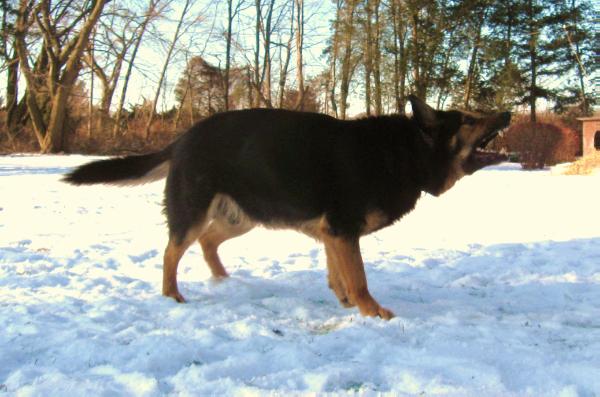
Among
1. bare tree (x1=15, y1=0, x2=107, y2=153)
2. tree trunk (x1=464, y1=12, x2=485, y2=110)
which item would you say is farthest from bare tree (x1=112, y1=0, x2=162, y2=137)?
tree trunk (x1=464, y1=12, x2=485, y2=110)

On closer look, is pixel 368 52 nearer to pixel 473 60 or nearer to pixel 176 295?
pixel 473 60

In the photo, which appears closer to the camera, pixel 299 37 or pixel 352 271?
pixel 352 271

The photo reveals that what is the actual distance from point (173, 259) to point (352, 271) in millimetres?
1436

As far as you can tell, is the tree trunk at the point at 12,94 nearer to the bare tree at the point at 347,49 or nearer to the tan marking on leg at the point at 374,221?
the bare tree at the point at 347,49

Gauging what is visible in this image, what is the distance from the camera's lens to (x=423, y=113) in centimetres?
395

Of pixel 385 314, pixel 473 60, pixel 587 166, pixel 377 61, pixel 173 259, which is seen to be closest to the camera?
pixel 385 314

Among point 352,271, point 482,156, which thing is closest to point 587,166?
point 482,156

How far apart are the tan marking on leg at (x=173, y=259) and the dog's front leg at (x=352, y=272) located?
1.05 meters

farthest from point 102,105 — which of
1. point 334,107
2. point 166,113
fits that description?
point 334,107

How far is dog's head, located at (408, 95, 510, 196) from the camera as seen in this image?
4.00 meters

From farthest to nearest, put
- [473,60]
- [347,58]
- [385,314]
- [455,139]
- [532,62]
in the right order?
[532,62], [347,58], [473,60], [455,139], [385,314]

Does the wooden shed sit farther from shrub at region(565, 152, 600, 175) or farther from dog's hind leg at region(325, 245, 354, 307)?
dog's hind leg at region(325, 245, 354, 307)

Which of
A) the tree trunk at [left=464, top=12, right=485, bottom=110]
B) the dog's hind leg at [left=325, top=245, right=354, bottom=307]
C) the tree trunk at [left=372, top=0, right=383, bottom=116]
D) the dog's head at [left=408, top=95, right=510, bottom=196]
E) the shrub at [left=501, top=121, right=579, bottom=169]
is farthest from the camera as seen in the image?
the tree trunk at [left=372, top=0, right=383, bottom=116]

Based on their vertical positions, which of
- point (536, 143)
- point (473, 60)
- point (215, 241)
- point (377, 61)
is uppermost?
point (377, 61)
